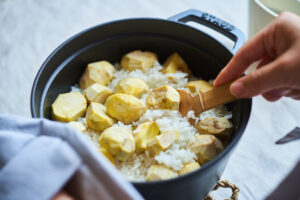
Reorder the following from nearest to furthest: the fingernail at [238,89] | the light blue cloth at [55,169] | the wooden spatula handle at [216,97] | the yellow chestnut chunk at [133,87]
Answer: the light blue cloth at [55,169]
the fingernail at [238,89]
the wooden spatula handle at [216,97]
the yellow chestnut chunk at [133,87]

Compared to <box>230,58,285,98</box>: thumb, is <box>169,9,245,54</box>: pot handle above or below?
above

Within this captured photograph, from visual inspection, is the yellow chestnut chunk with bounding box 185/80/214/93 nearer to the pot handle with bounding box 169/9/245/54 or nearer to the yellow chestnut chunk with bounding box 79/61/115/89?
the pot handle with bounding box 169/9/245/54

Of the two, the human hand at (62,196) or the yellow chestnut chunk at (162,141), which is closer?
the human hand at (62,196)

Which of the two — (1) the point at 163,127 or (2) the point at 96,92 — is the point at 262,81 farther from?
(2) the point at 96,92

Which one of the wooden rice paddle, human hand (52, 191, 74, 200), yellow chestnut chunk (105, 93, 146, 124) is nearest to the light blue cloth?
human hand (52, 191, 74, 200)

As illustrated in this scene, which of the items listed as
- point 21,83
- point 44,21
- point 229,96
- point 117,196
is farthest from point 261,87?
point 44,21

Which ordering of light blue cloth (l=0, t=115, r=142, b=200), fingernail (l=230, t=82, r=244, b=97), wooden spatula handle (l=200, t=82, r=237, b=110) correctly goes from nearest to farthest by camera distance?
1. light blue cloth (l=0, t=115, r=142, b=200)
2. fingernail (l=230, t=82, r=244, b=97)
3. wooden spatula handle (l=200, t=82, r=237, b=110)

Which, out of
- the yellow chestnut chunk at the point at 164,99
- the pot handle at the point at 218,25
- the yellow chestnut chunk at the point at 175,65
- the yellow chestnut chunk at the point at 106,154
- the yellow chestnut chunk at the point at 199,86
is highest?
the pot handle at the point at 218,25

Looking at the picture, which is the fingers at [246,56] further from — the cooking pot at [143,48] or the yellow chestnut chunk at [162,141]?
the yellow chestnut chunk at [162,141]

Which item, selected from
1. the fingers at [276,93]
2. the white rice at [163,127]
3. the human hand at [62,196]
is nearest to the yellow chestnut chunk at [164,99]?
the white rice at [163,127]
